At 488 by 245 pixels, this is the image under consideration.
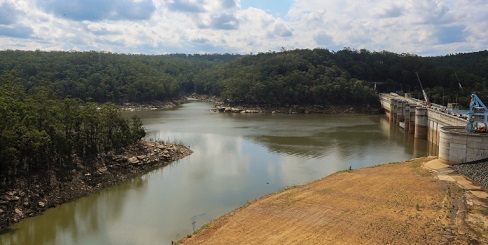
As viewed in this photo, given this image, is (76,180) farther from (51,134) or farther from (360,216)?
(360,216)

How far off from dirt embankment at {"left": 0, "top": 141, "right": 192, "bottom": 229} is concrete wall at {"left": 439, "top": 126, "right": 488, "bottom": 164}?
27.2 metres

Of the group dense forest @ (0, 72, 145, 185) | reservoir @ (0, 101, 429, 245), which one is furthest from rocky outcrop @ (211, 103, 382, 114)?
dense forest @ (0, 72, 145, 185)

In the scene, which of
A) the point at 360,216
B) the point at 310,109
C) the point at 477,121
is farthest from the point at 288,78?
the point at 360,216

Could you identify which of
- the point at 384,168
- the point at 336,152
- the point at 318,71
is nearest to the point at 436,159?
the point at 384,168

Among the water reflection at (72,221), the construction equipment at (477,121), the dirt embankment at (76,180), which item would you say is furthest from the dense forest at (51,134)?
the construction equipment at (477,121)

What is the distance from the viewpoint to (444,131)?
40156 mm

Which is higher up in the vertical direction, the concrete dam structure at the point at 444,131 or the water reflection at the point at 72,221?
the concrete dam structure at the point at 444,131

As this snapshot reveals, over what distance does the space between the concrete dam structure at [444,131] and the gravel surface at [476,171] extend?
1615 millimetres

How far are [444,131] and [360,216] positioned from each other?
19.9m

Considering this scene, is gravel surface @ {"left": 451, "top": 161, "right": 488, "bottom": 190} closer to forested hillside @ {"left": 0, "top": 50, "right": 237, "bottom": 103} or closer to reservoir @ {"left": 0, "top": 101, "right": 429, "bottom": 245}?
reservoir @ {"left": 0, "top": 101, "right": 429, "bottom": 245}

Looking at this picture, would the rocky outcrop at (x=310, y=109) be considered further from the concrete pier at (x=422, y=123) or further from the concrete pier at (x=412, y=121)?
the concrete pier at (x=422, y=123)

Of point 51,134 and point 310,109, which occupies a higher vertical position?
point 51,134

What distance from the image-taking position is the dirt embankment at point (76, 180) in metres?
28.1

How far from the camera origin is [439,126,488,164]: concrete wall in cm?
3703
